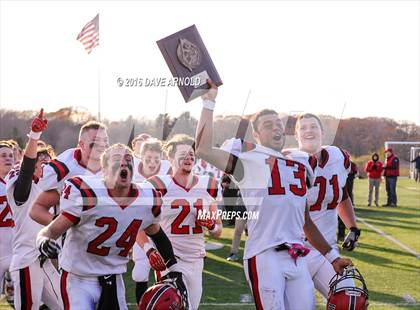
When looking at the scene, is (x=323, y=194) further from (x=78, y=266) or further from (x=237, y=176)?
(x=78, y=266)

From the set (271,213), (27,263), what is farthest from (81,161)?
(271,213)

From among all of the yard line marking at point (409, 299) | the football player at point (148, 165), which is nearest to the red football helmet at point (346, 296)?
the football player at point (148, 165)

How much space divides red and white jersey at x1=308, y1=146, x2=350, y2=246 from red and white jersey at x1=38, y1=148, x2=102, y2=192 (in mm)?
1644

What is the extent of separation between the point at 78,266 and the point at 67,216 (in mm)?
341

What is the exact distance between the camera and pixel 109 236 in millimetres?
3881

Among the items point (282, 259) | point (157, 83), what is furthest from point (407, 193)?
point (282, 259)

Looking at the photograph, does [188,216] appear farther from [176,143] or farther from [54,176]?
[54,176]

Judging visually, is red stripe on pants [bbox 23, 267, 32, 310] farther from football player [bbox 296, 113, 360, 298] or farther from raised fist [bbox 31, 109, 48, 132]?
football player [bbox 296, 113, 360, 298]

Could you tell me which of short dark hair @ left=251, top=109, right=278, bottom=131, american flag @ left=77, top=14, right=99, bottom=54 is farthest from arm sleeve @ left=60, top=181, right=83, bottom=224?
american flag @ left=77, top=14, right=99, bottom=54

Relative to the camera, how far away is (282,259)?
4.08 meters

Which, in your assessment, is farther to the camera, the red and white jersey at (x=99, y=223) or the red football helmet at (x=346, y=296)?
the red football helmet at (x=346, y=296)

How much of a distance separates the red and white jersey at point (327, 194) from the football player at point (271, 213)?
2.55ft

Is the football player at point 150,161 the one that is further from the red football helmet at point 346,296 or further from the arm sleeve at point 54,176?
the red football helmet at point 346,296

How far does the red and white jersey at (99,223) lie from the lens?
3807mm
